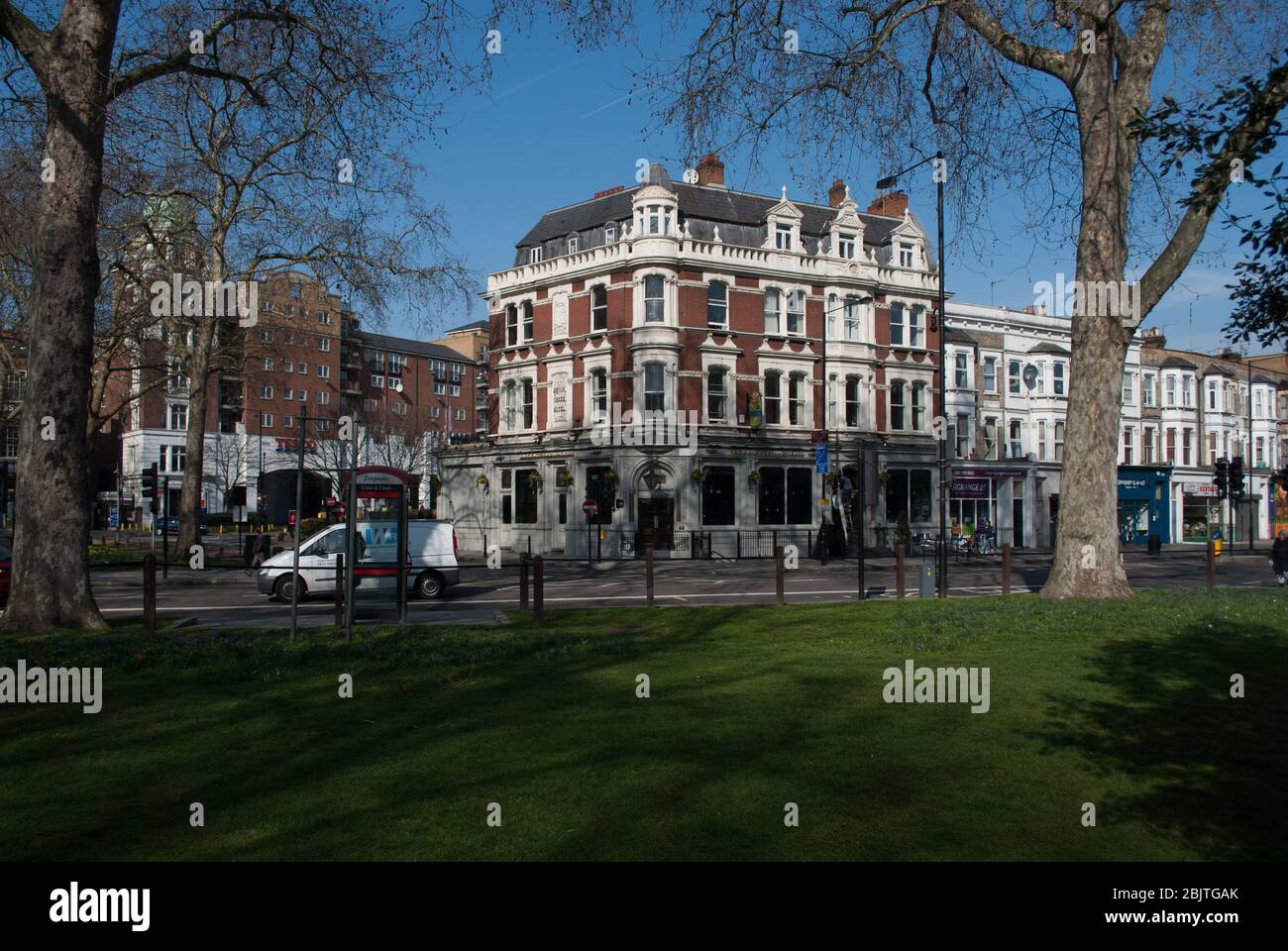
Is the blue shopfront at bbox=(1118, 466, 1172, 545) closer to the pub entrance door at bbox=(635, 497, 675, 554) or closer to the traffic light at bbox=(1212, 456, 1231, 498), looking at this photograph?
the traffic light at bbox=(1212, 456, 1231, 498)

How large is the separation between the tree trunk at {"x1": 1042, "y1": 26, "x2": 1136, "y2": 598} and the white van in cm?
1378

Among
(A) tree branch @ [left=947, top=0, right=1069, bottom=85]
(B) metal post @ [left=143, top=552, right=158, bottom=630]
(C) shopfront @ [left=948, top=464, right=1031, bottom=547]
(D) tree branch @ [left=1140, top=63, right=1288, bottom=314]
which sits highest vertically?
(A) tree branch @ [left=947, top=0, right=1069, bottom=85]

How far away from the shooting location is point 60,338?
1316 centimetres

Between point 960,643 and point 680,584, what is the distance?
1571cm

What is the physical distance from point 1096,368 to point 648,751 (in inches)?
488

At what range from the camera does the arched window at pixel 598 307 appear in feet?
142

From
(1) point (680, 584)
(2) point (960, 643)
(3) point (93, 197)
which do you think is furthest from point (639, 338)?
(2) point (960, 643)

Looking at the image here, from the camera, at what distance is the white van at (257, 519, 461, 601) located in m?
21.7

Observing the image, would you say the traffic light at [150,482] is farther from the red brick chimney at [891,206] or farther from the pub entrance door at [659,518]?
the red brick chimney at [891,206]

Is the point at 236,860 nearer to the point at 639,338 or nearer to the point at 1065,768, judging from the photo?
the point at 1065,768

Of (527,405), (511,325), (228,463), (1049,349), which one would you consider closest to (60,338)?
(527,405)

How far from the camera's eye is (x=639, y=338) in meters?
41.8

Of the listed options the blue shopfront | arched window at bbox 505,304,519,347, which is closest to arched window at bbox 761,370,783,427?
arched window at bbox 505,304,519,347

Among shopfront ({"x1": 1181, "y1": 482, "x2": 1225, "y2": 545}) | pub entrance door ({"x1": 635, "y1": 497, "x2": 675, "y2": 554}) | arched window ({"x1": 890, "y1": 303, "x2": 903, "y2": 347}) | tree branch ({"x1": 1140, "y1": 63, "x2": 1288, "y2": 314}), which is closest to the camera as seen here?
tree branch ({"x1": 1140, "y1": 63, "x2": 1288, "y2": 314})
